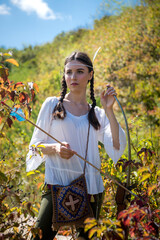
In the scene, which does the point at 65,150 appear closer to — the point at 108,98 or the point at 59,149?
the point at 59,149

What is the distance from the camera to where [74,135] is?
1676 mm

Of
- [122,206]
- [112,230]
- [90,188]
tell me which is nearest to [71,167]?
[90,188]

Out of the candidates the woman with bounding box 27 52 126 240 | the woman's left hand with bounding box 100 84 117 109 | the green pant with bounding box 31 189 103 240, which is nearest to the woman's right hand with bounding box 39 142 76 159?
the woman with bounding box 27 52 126 240

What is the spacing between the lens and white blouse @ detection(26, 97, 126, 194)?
5.25 ft

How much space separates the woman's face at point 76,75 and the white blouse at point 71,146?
157mm

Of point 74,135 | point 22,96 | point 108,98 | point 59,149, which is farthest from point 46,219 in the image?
point 108,98

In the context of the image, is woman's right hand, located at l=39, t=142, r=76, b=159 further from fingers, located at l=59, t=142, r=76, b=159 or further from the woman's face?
the woman's face

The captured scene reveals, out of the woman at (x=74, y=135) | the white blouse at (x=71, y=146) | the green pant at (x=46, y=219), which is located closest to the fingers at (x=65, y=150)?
the woman at (x=74, y=135)

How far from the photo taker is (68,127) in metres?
1.67

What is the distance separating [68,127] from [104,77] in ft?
15.0

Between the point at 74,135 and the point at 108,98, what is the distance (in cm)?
34

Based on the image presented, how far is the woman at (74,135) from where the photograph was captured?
157cm

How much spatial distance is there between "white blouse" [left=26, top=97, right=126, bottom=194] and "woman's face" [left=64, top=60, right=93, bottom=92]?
157 millimetres

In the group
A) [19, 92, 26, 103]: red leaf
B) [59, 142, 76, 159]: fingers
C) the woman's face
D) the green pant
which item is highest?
the woman's face
